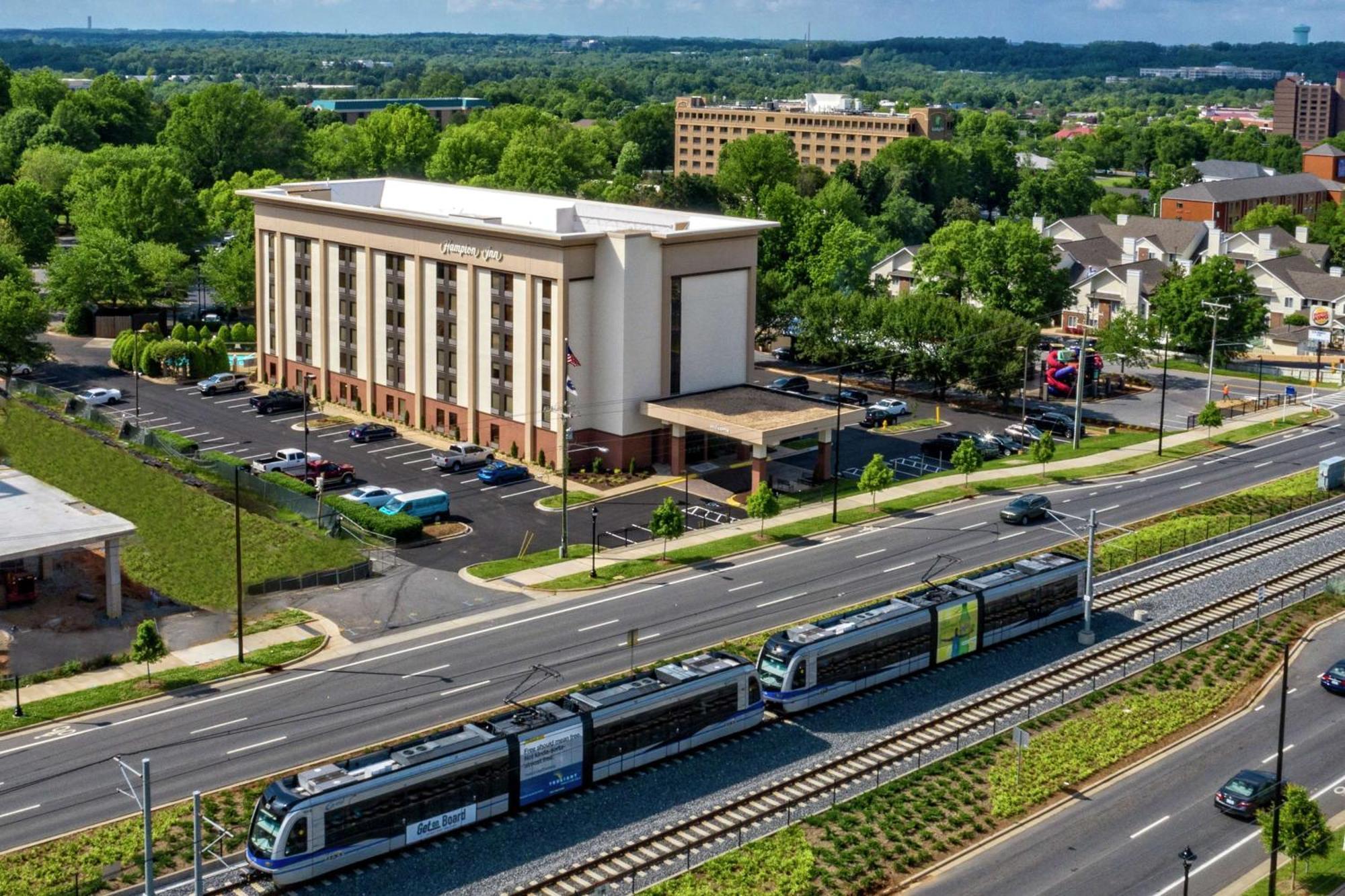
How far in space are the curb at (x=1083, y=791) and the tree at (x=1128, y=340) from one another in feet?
207

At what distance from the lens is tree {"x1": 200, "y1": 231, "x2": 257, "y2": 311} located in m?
136

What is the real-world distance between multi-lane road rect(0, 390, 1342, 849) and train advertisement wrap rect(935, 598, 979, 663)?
753cm

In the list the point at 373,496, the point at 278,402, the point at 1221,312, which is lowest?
the point at 373,496

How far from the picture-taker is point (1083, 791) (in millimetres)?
54125

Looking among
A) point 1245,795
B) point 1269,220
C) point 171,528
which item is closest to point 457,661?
point 171,528

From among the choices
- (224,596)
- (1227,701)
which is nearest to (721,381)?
(224,596)

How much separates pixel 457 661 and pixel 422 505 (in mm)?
21347

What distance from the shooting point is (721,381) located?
101 metres

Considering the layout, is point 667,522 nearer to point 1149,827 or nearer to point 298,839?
point 1149,827

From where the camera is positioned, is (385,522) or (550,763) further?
(385,522)

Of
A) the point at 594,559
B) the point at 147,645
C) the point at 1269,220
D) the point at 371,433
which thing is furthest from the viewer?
the point at 1269,220

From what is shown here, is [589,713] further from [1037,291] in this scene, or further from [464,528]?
[1037,291]

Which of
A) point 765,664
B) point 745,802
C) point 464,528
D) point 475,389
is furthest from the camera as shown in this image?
point 475,389

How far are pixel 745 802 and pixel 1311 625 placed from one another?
32.9 meters
